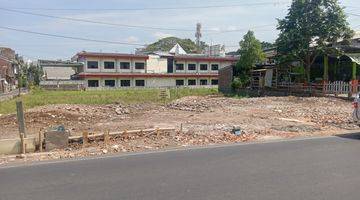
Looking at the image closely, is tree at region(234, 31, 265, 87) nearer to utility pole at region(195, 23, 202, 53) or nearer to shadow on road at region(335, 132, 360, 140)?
shadow on road at region(335, 132, 360, 140)

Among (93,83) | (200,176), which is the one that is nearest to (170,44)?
(93,83)

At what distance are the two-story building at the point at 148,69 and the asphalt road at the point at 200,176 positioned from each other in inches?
2463

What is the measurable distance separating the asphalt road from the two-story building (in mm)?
62548

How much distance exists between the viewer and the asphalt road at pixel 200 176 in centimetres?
661

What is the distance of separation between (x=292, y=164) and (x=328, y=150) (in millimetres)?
2165

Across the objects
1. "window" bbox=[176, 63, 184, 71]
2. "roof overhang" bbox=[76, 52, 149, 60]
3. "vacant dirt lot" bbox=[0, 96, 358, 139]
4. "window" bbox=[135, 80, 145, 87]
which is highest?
"roof overhang" bbox=[76, 52, 149, 60]

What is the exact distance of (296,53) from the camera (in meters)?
34.3

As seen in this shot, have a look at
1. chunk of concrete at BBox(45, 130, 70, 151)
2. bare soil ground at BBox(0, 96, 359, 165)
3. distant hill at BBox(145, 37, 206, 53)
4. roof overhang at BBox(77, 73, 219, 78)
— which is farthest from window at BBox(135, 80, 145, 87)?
chunk of concrete at BBox(45, 130, 70, 151)

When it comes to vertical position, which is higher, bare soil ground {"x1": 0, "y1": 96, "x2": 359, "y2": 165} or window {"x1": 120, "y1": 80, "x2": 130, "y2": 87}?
window {"x1": 120, "y1": 80, "x2": 130, "y2": 87}

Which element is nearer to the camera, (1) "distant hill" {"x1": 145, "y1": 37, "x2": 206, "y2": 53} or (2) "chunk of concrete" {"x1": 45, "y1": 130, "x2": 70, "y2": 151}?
(2) "chunk of concrete" {"x1": 45, "y1": 130, "x2": 70, "y2": 151}

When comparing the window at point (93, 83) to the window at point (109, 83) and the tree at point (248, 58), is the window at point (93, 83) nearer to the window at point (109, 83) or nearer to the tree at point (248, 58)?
the window at point (109, 83)

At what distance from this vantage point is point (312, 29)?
3394cm

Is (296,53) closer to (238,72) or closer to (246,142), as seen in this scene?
(238,72)

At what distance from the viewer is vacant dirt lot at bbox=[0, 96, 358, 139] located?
14.7 metres
